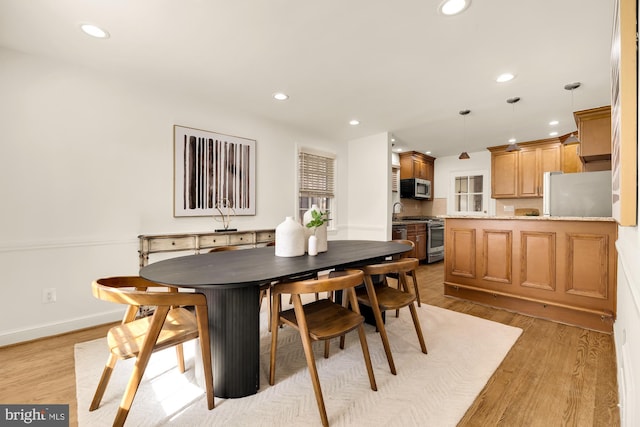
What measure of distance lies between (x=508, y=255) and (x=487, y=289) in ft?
1.50

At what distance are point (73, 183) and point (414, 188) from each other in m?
5.52

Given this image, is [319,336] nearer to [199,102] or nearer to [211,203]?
[211,203]

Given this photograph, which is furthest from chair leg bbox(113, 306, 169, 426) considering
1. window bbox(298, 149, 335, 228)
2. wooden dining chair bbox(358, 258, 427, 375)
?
window bbox(298, 149, 335, 228)

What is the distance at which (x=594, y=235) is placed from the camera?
8.62 ft

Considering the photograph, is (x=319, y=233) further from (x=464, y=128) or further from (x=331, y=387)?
(x=464, y=128)

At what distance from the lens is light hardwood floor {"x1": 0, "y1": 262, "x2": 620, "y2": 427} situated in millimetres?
1530

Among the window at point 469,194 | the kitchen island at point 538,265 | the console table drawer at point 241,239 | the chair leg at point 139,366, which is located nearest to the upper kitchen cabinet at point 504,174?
the window at point 469,194

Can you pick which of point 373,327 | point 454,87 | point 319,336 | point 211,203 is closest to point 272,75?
point 211,203

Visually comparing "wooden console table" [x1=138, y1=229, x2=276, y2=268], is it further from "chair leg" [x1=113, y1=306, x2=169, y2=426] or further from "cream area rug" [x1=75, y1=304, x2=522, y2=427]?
"chair leg" [x1=113, y1=306, x2=169, y2=426]

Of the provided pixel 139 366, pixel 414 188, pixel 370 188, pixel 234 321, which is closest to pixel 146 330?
pixel 139 366

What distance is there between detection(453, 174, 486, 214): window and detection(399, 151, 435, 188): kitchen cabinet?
806 millimetres

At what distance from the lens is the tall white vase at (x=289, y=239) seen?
2.13 m

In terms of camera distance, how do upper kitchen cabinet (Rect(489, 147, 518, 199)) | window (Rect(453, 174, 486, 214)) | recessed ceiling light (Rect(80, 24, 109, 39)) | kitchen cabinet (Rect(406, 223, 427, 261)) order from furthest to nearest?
window (Rect(453, 174, 486, 214))
kitchen cabinet (Rect(406, 223, 427, 261))
upper kitchen cabinet (Rect(489, 147, 518, 199))
recessed ceiling light (Rect(80, 24, 109, 39))

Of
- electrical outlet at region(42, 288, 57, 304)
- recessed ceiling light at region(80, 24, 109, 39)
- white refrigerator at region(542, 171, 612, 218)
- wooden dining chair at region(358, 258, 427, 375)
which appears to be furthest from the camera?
white refrigerator at region(542, 171, 612, 218)
